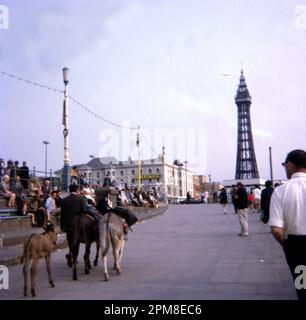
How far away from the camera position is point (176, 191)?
445ft

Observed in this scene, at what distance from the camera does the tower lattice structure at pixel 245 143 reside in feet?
420

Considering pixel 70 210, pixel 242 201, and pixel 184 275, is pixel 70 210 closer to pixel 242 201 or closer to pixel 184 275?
pixel 184 275

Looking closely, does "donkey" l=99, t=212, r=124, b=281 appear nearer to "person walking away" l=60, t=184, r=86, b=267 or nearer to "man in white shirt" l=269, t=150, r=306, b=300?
"person walking away" l=60, t=184, r=86, b=267

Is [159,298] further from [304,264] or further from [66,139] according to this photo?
[66,139]

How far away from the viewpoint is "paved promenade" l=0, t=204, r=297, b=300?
7548 mm

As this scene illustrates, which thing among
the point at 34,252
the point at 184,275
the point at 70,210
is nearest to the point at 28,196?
the point at 70,210

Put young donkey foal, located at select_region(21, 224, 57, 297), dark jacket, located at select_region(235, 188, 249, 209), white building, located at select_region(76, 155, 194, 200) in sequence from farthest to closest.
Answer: white building, located at select_region(76, 155, 194, 200)
dark jacket, located at select_region(235, 188, 249, 209)
young donkey foal, located at select_region(21, 224, 57, 297)

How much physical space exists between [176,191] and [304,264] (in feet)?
431

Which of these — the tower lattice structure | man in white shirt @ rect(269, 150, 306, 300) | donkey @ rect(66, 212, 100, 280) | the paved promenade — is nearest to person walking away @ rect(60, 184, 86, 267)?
donkey @ rect(66, 212, 100, 280)

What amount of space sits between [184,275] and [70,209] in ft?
9.57

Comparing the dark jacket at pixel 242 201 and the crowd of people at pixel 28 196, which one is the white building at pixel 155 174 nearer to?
the crowd of people at pixel 28 196

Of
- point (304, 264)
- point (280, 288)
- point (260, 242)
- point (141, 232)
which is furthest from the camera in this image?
point (141, 232)

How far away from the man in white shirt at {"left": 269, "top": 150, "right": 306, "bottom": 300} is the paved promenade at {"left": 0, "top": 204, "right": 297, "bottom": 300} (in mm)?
2670
